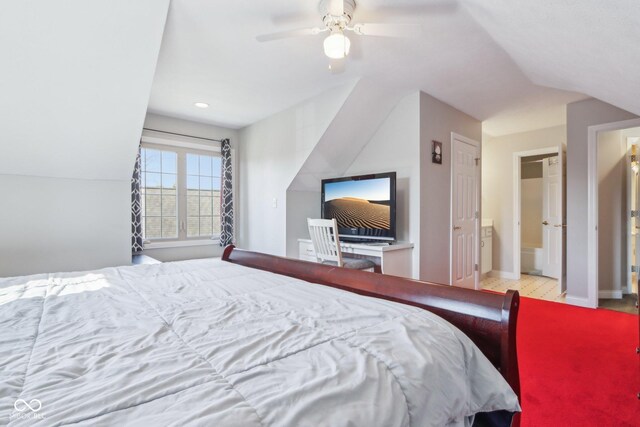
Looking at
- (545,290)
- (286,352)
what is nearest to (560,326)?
(545,290)

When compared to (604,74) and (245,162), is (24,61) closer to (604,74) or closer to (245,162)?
(245,162)

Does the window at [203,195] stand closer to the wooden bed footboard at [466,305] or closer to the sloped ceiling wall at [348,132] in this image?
the sloped ceiling wall at [348,132]

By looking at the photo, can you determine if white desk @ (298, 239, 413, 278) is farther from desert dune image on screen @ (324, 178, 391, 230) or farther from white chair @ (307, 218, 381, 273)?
desert dune image on screen @ (324, 178, 391, 230)

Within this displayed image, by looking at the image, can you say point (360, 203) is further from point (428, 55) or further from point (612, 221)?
point (612, 221)

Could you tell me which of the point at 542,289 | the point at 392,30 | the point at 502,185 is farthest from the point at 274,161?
the point at 542,289

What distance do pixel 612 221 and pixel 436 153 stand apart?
96.3 inches

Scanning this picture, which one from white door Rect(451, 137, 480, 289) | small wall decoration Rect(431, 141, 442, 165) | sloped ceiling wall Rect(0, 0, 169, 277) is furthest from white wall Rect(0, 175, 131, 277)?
white door Rect(451, 137, 480, 289)

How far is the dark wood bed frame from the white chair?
1.31 m

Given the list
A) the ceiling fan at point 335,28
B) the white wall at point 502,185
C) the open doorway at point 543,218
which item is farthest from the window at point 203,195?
the open doorway at point 543,218

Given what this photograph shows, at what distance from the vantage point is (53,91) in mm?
2322

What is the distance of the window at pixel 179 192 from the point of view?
4012 mm

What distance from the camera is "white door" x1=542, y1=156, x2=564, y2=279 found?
454 centimetres
